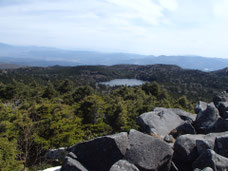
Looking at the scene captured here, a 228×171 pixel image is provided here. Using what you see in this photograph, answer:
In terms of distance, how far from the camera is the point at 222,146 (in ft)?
22.2

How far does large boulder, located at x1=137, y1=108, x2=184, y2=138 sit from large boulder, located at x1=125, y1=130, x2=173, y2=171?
113 inches

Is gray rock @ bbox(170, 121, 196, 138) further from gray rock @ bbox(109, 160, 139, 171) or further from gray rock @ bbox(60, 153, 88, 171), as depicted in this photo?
gray rock @ bbox(60, 153, 88, 171)

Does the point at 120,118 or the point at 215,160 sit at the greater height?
the point at 215,160

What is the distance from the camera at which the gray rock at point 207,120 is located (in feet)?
31.2

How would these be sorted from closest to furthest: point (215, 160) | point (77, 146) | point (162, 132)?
point (215, 160) < point (77, 146) < point (162, 132)

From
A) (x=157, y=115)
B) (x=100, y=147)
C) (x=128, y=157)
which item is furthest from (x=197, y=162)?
(x=157, y=115)

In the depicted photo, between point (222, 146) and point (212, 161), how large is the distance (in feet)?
3.81

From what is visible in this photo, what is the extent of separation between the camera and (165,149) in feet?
23.0

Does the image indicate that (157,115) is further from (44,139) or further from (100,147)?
(44,139)

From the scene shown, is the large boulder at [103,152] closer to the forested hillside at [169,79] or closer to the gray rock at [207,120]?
the gray rock at [207,120]

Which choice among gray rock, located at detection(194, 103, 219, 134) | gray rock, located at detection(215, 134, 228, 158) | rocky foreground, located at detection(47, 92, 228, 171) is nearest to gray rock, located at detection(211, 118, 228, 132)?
gray rock, located at detection(194, 103, 219, 134)

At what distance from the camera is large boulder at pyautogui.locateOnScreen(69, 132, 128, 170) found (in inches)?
277

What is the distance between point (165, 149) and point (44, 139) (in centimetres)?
957

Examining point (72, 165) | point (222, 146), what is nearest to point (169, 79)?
point (222, 146)
